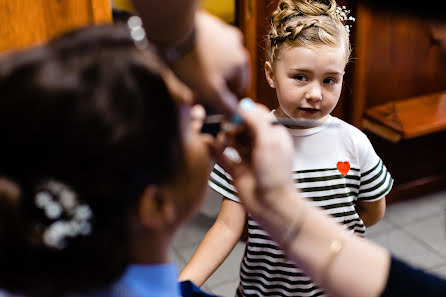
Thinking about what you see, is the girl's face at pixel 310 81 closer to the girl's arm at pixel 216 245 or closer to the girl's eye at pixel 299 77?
the girl's eye at pixel 299 77

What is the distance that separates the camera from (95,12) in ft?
5.44

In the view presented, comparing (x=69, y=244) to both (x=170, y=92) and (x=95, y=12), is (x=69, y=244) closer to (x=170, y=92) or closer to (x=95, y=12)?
(x=170, y=92)

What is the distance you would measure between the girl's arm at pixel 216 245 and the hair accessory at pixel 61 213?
58 centimetres

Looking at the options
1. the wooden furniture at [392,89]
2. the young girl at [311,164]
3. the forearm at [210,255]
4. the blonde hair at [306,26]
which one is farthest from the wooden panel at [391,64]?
the forearm at [210,255]

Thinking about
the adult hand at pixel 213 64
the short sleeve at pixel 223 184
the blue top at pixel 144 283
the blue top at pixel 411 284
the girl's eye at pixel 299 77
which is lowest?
the short sleeve at pixel 223 184

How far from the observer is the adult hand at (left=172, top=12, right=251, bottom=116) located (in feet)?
2.08

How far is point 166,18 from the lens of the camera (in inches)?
23.4

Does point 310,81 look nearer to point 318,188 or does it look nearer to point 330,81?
point 330,81

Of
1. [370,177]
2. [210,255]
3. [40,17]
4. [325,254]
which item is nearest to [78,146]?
[325,254]

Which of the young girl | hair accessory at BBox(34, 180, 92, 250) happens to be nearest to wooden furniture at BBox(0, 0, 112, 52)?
the young girl

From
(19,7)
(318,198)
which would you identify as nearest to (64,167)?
(318,198)

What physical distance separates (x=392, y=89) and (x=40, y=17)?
196 centimetres

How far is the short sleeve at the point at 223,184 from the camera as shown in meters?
1.25

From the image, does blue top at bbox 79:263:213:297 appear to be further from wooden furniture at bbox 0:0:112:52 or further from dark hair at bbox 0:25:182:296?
wooden furniture at bbox 0:0:112:52
